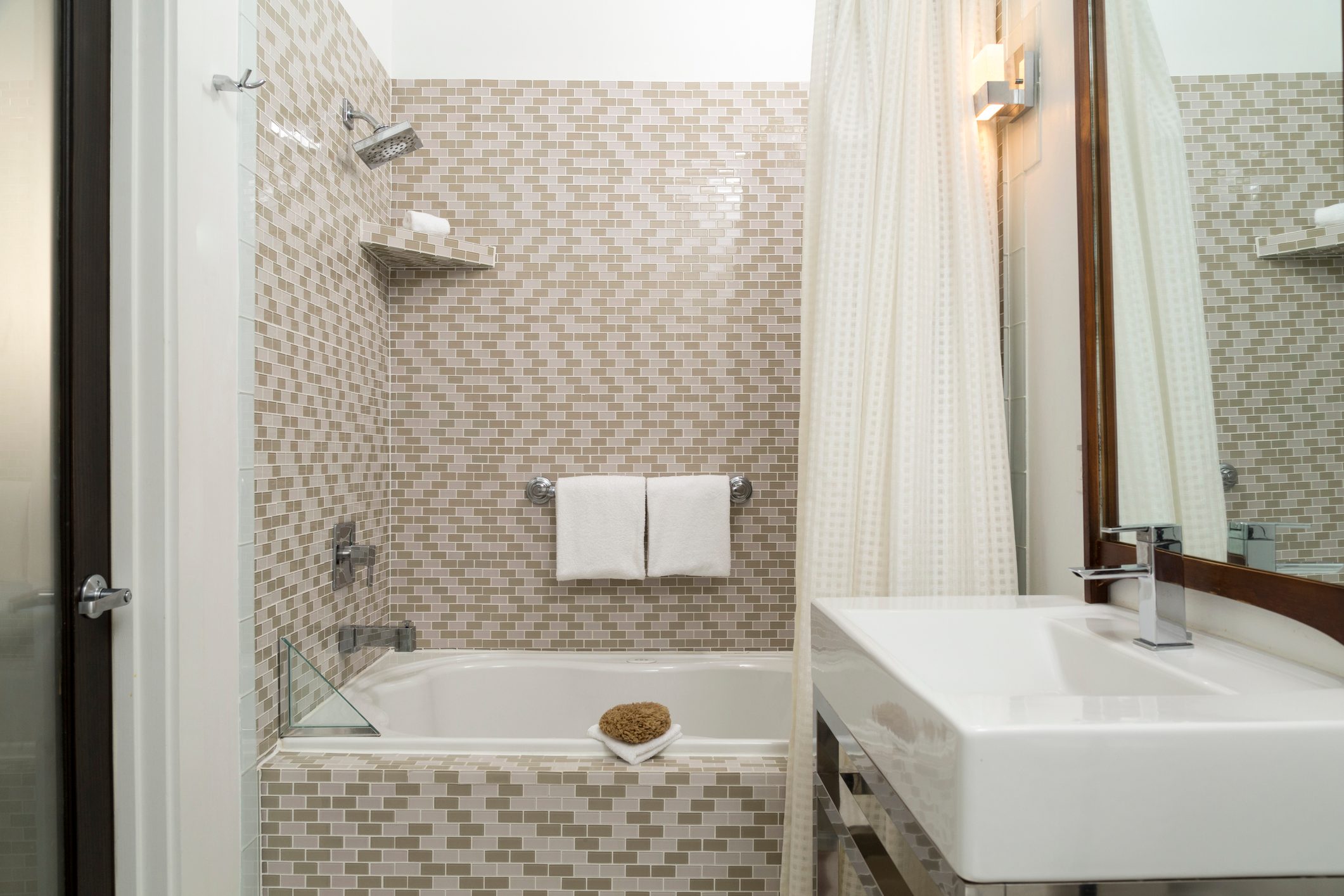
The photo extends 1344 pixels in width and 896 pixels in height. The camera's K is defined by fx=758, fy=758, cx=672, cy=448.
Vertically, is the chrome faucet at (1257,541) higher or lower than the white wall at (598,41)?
lower

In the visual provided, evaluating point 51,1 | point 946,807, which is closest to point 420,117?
point 51,1

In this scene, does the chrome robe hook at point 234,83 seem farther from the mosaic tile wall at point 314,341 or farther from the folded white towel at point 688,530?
the folded white towel at point 688,530

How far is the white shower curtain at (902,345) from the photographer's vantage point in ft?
4.98

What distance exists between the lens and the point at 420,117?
2.32 metres

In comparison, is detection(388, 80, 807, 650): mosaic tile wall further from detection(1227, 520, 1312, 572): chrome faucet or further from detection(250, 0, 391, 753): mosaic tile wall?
detection(1227, 520, 1312, 572): chrome faucet

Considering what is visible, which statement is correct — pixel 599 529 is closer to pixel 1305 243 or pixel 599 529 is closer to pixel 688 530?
pixel 688 530

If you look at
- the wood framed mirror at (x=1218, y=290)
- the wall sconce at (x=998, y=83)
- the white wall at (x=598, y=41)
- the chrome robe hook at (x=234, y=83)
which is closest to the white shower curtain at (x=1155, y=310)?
the wood framed mirror at (x=1218, y=290)

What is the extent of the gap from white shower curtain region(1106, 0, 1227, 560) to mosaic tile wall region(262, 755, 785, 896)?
88 cm

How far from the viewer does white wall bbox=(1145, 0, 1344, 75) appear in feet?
2.82

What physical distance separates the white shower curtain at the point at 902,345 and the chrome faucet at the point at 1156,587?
1.62 ft

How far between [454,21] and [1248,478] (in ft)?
7.74

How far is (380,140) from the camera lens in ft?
6.31

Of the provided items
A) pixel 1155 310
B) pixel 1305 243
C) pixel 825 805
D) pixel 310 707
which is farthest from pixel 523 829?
pixel 1305 243

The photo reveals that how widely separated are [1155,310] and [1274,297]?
0.24 m
